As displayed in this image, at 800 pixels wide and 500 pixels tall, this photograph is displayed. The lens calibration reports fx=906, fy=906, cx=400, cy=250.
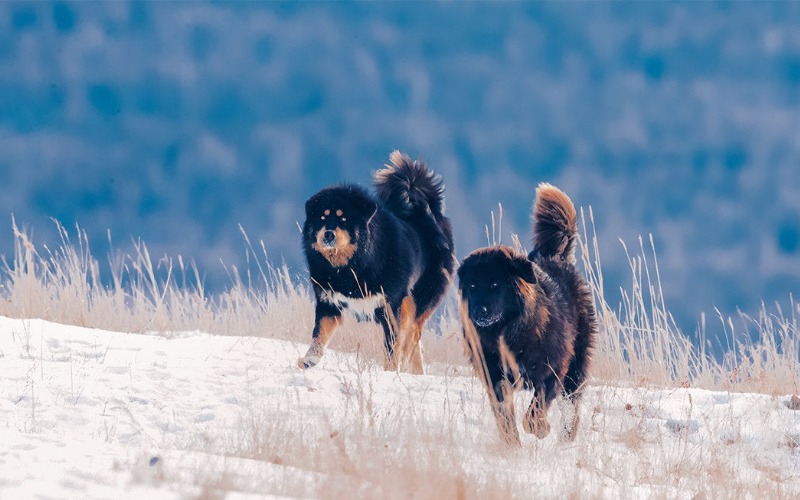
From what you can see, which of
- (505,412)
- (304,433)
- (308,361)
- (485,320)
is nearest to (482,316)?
(485,320)

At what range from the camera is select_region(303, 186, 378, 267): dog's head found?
7445mm

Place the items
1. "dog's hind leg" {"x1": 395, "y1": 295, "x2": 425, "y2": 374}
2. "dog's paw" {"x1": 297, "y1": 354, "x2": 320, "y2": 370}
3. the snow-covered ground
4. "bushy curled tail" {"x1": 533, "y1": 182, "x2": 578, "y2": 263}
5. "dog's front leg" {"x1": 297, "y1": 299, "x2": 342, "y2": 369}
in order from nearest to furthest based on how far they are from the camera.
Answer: the snow-covered ground → "bushy curled tail" {"x1": 533, "y1": 182, "x2": 578, "y2": 263} → "dog's paw" {"x1": 297, "y1": 354, "x2": 320, "y2": 370} → "dog's front leg" {"x1": 297, "y1": 299, "x2": 342, "y2": 369} → "dog's hind leg" {"x1": 395, "y1": 295, "x2": 425, "y2": 374}

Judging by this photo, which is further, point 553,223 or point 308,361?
point 308,361

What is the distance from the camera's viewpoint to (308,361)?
727cm

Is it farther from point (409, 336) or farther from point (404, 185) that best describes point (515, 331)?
point (404, 185)

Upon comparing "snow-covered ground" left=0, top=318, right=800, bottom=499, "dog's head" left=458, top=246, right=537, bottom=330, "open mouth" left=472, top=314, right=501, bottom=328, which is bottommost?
"snow-covered ground" left=0, top=318, right=800, bottom=499

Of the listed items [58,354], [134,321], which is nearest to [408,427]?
[58,354]

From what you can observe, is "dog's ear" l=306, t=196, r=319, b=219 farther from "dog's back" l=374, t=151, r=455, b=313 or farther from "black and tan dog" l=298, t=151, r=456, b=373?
"dog's back" l=374, t=151, r=455, b=313

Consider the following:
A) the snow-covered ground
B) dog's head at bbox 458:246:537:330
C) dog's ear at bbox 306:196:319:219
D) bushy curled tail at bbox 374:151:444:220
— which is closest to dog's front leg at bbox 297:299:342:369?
the snow-covered ground

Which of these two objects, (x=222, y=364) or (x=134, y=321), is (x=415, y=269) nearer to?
(x=222, y=364)

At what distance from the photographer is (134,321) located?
973 centimetres

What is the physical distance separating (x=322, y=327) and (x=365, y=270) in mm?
604

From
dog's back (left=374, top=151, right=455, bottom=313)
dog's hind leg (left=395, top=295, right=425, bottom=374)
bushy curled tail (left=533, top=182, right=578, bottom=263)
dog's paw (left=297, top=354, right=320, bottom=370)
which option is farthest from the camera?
dog's back (left=374, top=151, right=455, bottom=313)

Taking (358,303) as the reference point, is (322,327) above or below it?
below
